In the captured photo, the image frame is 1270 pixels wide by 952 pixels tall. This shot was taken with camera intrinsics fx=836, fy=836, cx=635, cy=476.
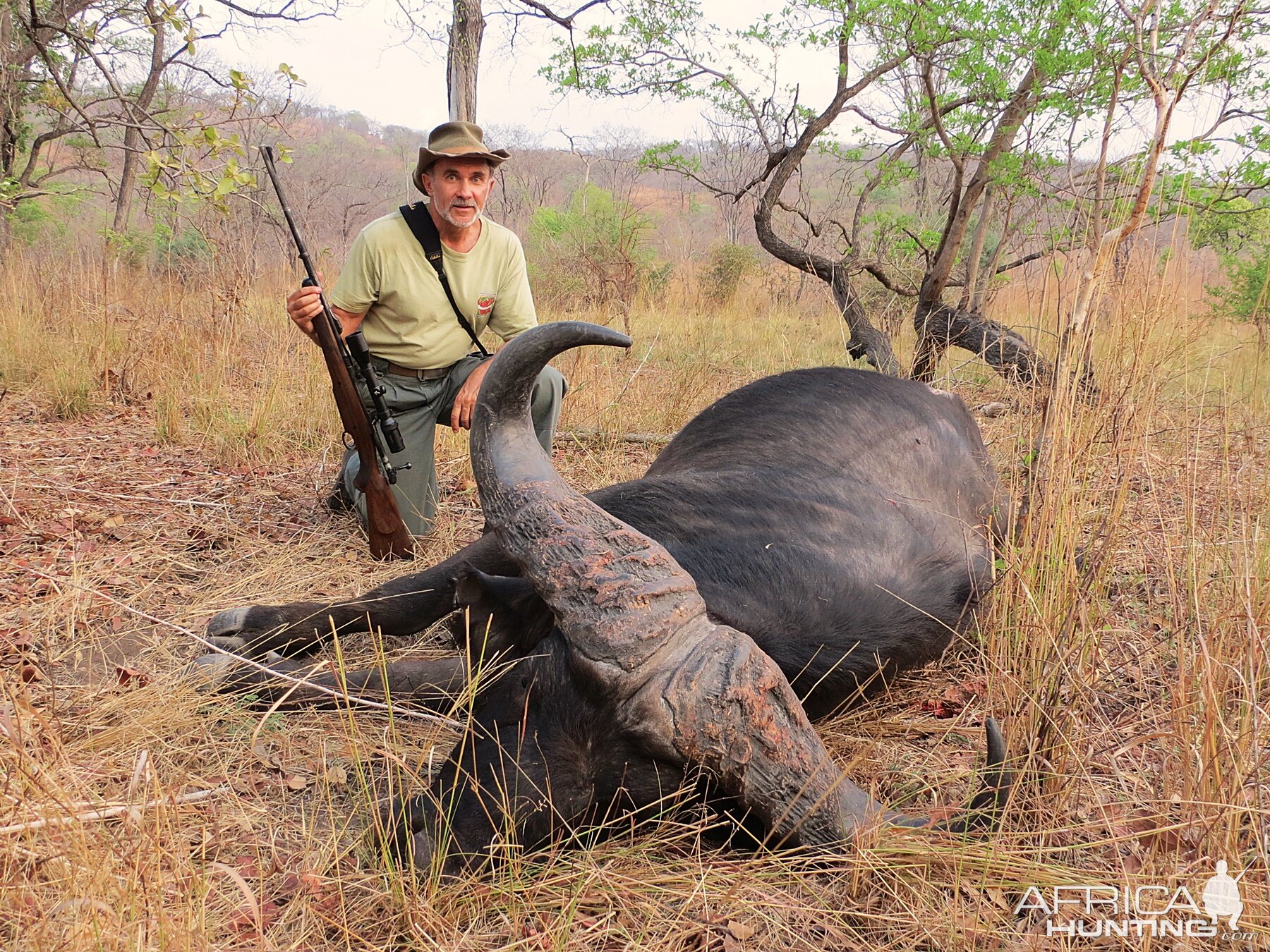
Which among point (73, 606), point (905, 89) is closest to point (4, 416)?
point (73, 606)

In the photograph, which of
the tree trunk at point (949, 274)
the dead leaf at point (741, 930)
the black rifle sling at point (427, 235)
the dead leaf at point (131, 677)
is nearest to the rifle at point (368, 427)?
the black rifle sling at point (427, 235)

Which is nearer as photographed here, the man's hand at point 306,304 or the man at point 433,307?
the man's hand at point 306,304

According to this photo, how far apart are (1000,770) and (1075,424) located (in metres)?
1.22

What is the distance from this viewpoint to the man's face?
12.9ft

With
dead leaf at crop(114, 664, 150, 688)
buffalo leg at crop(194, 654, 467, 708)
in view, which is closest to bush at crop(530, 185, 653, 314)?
buffalo leg at crop(194, 654, 467, 708)

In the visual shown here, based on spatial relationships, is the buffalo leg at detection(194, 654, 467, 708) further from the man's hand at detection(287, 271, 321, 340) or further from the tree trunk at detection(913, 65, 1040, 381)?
the tree trunk at detection(913, 65, 1040, 381)

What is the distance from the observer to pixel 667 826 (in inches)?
75.8

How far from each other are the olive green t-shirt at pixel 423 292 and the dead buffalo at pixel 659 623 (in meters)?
1.64

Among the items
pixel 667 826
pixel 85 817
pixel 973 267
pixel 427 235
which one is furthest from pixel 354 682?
pixel 973 267

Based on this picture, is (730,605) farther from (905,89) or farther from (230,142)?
(905,89)

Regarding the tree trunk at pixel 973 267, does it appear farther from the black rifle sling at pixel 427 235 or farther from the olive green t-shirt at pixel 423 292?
the black rifle sling at pixel 427 235

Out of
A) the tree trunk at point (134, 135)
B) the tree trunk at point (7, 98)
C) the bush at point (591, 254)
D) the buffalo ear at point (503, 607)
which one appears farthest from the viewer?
the tree trunk at point (134, 135)

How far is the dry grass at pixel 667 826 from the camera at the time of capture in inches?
65.2

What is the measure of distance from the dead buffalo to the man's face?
6.05ft
